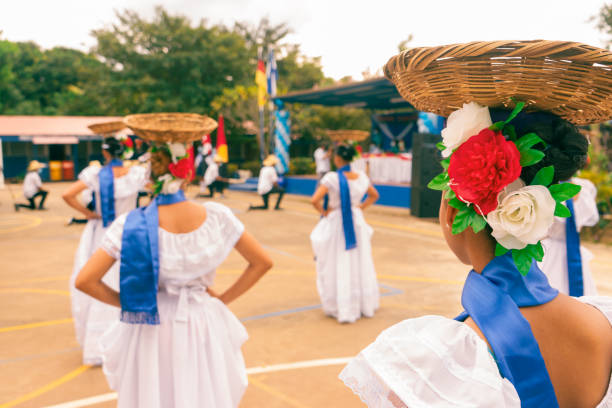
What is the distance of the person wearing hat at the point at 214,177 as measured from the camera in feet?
54.9

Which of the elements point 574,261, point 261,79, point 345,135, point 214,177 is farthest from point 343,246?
point 261,79

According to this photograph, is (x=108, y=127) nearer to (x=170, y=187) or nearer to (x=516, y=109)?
(x=170, y=187)

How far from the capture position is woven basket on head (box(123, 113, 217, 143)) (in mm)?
2635

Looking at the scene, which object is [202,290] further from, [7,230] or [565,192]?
[7,230]

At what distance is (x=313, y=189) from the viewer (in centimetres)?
1803

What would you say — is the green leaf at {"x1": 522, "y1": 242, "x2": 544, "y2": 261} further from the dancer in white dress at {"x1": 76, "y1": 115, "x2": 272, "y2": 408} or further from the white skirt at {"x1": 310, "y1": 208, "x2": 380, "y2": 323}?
the white skirt at {"x1": 310, "y1": 208, "x2": 380, "y2": 323}

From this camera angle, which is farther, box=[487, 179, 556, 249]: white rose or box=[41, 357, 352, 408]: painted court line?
box=[41, 357, 352, 408]: painted court line

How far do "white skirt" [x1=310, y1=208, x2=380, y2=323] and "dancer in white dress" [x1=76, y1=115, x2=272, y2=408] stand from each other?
262 centimetres

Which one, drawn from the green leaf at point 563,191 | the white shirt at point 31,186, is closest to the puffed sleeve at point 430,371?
the green leaf at point 563,191

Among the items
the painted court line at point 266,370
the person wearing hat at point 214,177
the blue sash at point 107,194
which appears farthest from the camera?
the person wearing hat at point 214,177

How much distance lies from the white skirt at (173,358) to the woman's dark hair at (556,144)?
1.92 m

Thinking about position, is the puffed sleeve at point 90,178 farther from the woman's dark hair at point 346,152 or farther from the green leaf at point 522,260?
the green leaf at point 522,260

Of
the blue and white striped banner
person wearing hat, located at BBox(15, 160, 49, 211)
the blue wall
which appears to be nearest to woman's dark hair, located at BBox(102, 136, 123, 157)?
the blue wall

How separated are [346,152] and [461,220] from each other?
13.3 feet
